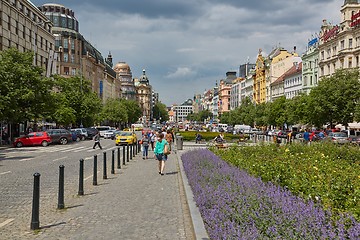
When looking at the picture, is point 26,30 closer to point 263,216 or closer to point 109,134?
point 109,134

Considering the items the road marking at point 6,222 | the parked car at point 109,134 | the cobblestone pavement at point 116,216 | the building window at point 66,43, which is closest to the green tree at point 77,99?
the parked car at point 109,134

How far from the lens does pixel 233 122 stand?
10819 centimetres

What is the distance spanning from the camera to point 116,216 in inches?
328

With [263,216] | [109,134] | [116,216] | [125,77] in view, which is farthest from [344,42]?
[125,77]

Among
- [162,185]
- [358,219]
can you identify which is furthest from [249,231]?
[162,185]

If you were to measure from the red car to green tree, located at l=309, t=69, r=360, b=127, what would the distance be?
2958 centimetres

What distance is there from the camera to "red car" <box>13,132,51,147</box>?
3578 cm

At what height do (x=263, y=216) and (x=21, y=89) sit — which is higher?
(x=21, y=89)

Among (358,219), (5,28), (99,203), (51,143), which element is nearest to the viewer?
(358,219)

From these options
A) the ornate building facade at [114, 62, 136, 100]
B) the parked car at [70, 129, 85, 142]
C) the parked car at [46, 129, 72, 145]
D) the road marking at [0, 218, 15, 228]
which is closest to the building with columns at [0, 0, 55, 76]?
the parked car at [70, 129, 85, 142]

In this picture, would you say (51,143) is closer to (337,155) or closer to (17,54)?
(17,54)

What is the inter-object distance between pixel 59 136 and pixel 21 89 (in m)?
6.65

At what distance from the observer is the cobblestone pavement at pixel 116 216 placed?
6996 millimetres

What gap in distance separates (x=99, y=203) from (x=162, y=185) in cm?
350
